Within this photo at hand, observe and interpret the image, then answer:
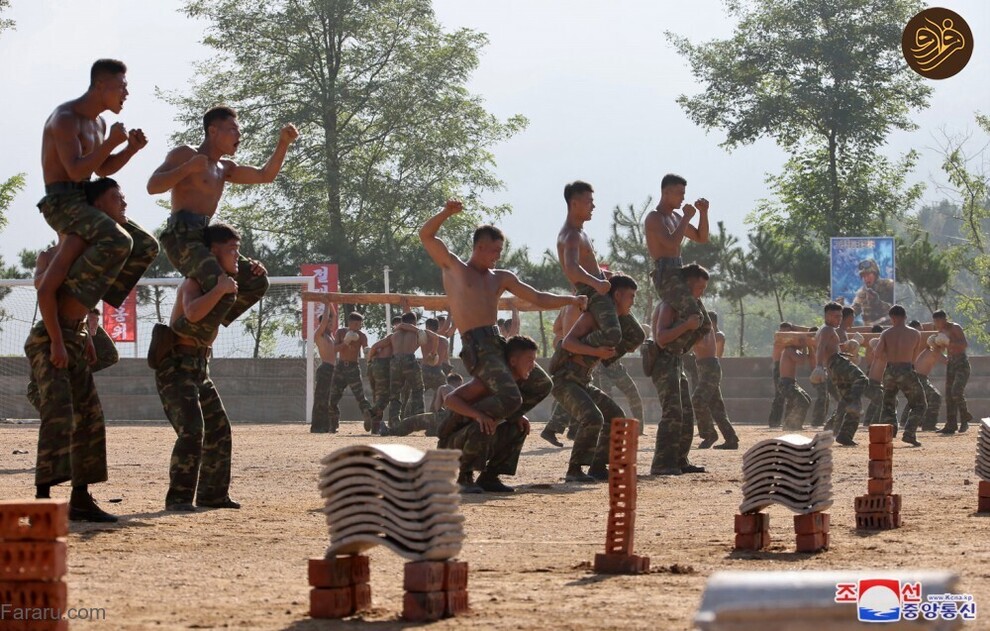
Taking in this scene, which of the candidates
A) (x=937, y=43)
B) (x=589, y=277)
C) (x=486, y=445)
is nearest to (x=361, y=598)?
(x=486, y=445)

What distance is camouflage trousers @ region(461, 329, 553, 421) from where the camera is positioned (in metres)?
11.6

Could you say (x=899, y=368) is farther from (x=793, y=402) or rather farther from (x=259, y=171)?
(x=259, y=171)

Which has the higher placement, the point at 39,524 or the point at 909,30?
the point at 909,30

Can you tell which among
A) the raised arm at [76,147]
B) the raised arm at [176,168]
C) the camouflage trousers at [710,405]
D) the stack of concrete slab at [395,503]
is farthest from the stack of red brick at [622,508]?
the camouflage trousers at [710,405]

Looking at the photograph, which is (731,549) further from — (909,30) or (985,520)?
(909,30)

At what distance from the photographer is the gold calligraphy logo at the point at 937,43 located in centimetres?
1125

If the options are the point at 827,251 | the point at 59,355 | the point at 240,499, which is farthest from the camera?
the point at 827,251

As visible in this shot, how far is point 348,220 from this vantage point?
1886 inches

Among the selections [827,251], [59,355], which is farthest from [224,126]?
[827,251]

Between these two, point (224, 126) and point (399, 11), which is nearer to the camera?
point (224, 126)

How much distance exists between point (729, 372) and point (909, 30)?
955 inches

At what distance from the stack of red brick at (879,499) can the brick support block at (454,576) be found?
4137mm

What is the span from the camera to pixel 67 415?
8.85 metres

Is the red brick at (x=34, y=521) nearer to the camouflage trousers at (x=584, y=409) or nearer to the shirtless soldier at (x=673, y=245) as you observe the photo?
the camouflage trousers at (x=584, y=409)
